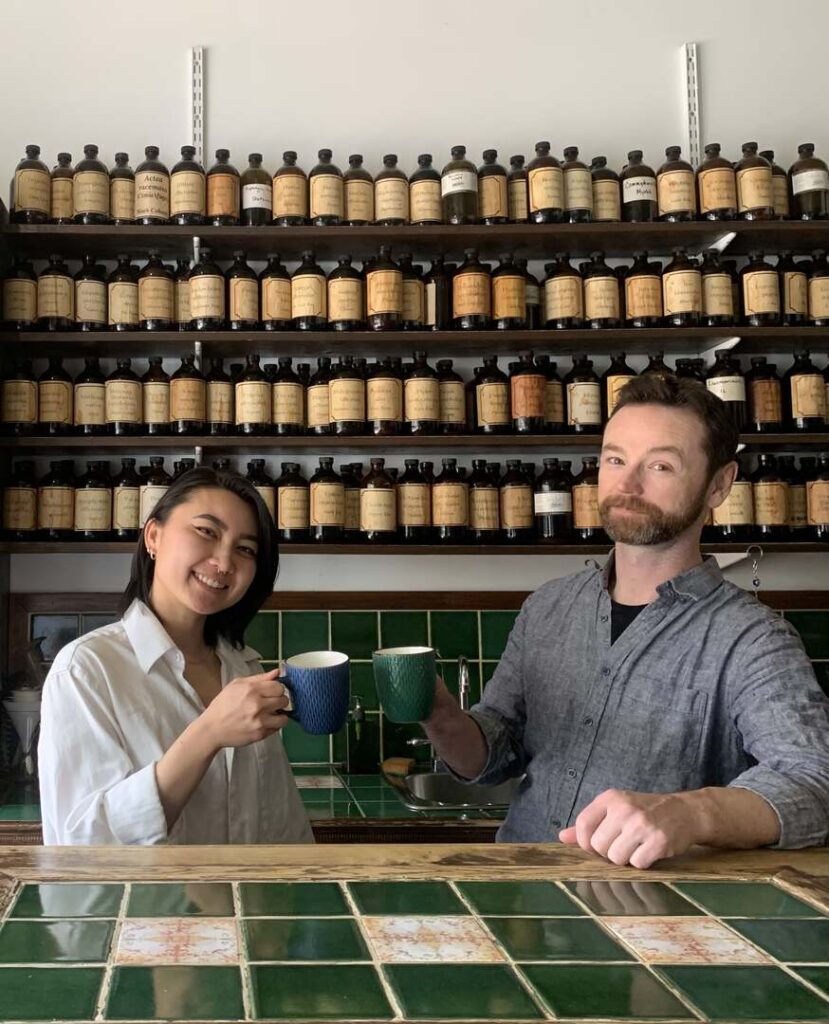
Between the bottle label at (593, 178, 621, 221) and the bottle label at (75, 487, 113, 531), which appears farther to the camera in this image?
the bottle label at (593, 178, 621, 221)

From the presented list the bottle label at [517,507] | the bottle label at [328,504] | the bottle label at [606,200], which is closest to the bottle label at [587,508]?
the bottle label at [517,507]

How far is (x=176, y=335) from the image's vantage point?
2449 mm

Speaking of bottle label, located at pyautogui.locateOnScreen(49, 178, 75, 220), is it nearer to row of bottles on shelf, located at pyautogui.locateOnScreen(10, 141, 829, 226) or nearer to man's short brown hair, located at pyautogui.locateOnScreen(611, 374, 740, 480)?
row of bottles on shelf, located at pyautogui.locateOnScreen(10, 141, 829, 226)

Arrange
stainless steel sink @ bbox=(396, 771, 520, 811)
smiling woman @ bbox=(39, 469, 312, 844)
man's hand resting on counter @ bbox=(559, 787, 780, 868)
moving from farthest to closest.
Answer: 1. stainless steel sink @ bbox=(396, 771, 520, 811)
2. smiling woman @ bbox=(39, 469, 312, 844)
3. man's hand resting on counter @ bbox=(559, 787, 780, 868)

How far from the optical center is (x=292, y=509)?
8.20 ft

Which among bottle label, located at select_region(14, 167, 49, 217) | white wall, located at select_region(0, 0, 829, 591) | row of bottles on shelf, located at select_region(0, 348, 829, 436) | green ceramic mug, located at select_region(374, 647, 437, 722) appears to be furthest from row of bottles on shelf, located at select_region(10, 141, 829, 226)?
green ceramic mug, located at select_region(374, 647, 437, 722)

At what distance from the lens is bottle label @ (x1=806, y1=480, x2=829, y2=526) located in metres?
2.50

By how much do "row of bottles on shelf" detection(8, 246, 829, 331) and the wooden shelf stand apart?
4cm

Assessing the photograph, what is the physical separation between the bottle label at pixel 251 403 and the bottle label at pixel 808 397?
4.38ft

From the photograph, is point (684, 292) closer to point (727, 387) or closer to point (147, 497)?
point (727, 387)

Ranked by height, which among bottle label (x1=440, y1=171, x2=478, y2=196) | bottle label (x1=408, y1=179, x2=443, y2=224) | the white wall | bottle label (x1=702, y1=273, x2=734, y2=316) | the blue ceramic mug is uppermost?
the white wall

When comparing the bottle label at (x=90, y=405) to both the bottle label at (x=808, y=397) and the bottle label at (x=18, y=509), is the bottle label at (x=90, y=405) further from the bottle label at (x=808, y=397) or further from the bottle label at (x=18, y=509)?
the bottle label at (x=808, y=397)

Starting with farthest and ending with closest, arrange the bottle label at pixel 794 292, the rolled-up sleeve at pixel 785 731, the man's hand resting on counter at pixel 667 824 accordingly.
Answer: the bottle label at pixel 794 292 → the rolled-up sleeve at pixel 785 731 → the man's hand resting on counter at pixel 667 824

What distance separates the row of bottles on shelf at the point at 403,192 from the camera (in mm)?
2510
